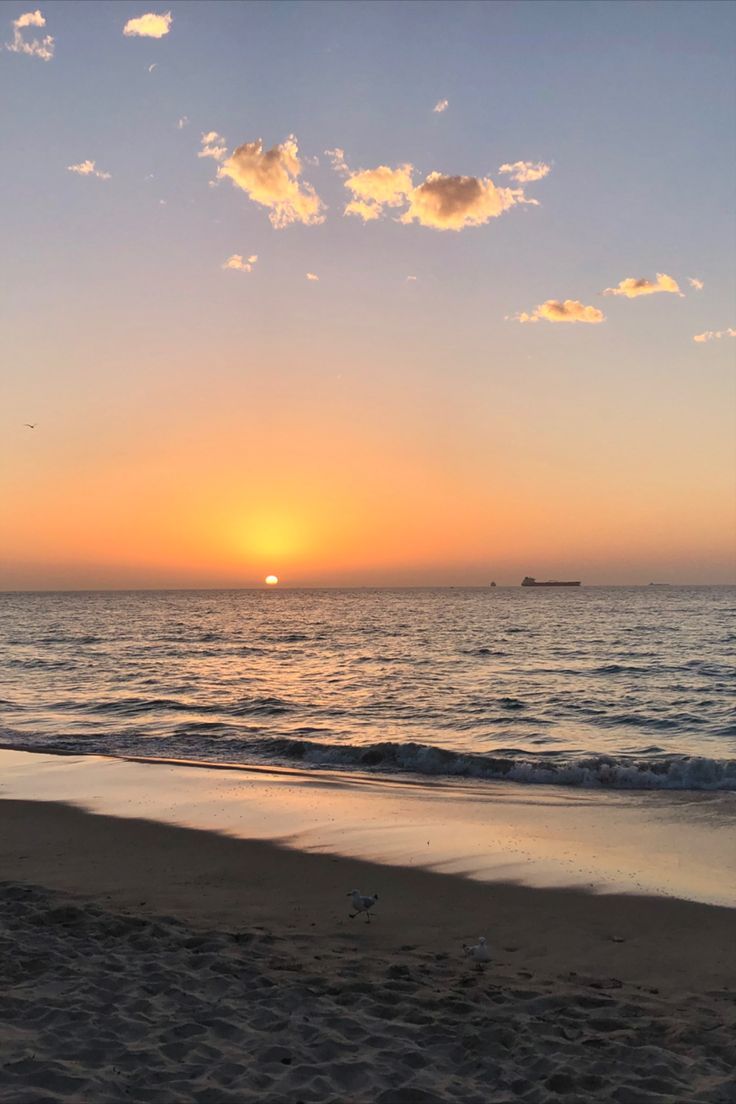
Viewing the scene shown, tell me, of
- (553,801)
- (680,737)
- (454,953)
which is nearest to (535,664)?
(680,737)

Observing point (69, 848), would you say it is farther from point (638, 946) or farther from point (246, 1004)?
point (638, 946)

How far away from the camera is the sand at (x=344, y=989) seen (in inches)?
202

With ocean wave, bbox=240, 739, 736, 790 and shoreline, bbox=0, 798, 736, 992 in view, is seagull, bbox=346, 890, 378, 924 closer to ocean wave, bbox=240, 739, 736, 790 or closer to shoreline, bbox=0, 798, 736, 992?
shoreline, bbox=0, 798, 736, 992

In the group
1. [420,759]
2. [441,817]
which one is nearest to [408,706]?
[420,759]

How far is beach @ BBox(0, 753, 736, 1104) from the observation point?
203 inches

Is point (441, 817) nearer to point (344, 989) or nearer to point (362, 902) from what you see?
point (362, 902)

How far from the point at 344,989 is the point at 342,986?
6 centimetres

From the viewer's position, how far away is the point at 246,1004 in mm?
6207

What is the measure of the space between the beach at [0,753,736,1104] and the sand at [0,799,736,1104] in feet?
0.07

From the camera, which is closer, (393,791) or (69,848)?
(69,848)

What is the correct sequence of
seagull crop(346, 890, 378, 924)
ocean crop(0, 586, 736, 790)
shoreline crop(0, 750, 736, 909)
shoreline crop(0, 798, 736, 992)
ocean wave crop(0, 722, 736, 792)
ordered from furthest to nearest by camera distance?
ocean crop(0, 586, 736, 790)
ocean wave crop(0, 722, 736, 792)
shoreline crop(0, 750, 736, 909)
seagull crop(346, 890, 378, 924)
shoreline crop(0, 798, 736, 992)

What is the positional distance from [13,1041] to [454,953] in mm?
3910

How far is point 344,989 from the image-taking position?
6590mm

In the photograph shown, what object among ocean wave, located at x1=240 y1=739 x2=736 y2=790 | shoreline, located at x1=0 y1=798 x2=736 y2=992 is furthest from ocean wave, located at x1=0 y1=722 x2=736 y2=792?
shoreline, located at x1=0 y1=798 x2=736 y2=992
